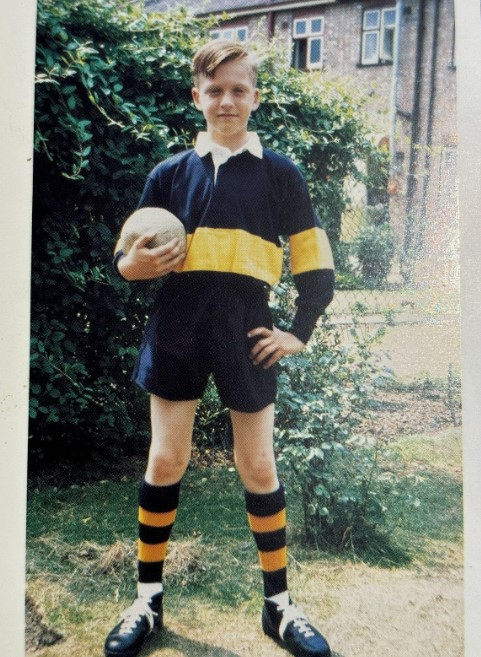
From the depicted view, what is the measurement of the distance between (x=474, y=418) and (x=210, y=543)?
0.67 metres

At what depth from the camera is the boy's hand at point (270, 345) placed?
53.0 inches

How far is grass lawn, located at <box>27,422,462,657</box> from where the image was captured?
1320mm

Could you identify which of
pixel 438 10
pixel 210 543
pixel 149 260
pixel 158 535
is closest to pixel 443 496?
pixel 210 543

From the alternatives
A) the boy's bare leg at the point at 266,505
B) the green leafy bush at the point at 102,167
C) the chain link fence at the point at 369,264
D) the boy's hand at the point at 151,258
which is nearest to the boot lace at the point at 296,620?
the boy's bare leg at the point at 266,505

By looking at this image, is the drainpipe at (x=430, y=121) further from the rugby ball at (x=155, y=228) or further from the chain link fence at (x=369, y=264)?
the rugby ball at (x=155, y=228)

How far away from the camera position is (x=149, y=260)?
128cm

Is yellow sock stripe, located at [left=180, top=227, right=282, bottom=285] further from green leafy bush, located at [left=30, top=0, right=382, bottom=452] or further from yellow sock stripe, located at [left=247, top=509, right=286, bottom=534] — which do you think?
yellow sock stripe, located at [left=247, top=509, right=286, bottom=534]

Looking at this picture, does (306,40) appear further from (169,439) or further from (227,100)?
(169,439)

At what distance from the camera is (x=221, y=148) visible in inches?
52.9

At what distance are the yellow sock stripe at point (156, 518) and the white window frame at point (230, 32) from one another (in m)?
1.10

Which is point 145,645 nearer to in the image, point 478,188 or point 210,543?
point 210,543

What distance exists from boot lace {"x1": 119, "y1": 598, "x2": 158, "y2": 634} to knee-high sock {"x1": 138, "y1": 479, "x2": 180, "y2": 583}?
0.05 meters

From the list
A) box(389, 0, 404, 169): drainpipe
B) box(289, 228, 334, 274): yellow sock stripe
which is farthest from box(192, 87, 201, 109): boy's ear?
box(389, 0, 404, 169): drainpipe

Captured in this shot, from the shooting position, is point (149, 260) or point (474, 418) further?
point (474, 418)
